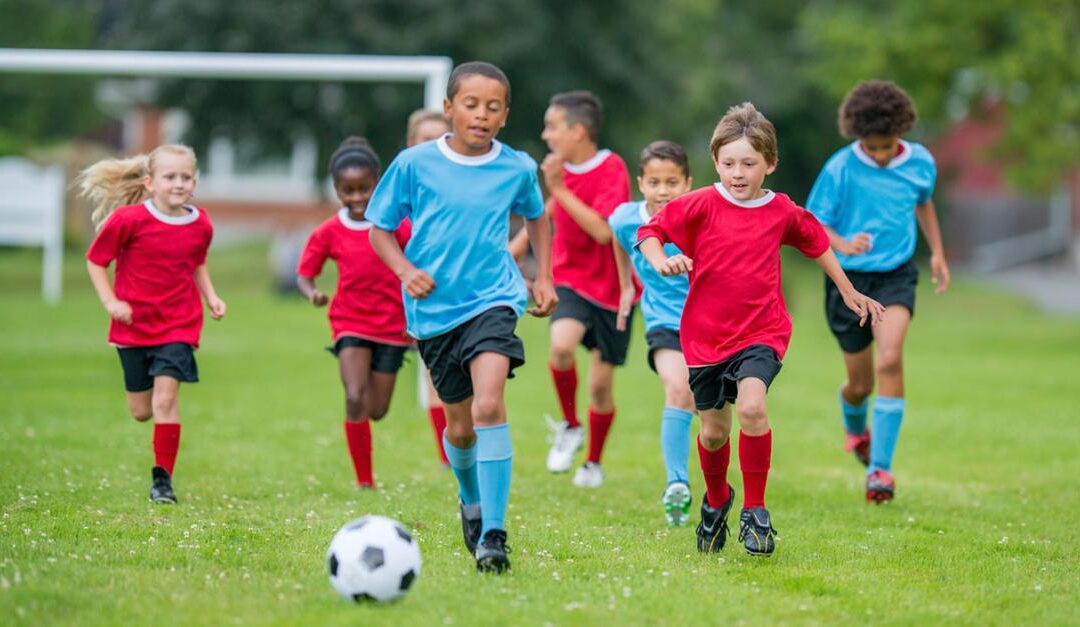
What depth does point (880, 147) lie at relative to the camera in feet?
28.0

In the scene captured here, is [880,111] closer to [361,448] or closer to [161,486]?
[361,448]

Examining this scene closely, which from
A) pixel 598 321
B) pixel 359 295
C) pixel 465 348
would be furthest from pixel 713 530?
pixel 359 295

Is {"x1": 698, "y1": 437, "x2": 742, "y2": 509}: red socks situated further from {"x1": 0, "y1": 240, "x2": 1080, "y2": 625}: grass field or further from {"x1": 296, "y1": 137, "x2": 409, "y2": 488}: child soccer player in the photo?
{"x1": 296, "y1": 137, "x2": 409, "y2": 488}: child soccer player

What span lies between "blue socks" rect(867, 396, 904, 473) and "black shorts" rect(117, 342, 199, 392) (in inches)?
152

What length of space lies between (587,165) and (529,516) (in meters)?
2.40

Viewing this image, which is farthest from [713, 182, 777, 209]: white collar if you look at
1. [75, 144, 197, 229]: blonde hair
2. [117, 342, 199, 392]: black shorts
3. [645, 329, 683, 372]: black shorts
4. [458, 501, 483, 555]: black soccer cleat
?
[75, 144, 197, 229]: blonde hair

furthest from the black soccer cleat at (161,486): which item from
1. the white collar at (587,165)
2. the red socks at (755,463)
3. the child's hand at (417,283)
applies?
the red socks at (755,463)

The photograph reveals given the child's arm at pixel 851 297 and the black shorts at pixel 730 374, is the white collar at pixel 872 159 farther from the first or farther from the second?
the black shorts at pixel 730 374

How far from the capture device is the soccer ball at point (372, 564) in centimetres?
540

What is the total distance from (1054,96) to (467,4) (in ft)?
39.5

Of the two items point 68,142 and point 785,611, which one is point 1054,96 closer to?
point 785,611

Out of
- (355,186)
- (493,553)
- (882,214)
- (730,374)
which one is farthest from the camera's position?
(882,214)

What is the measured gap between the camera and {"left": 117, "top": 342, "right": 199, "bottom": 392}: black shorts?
25.9 feet

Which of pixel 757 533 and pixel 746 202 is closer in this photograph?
pixel 757 533
